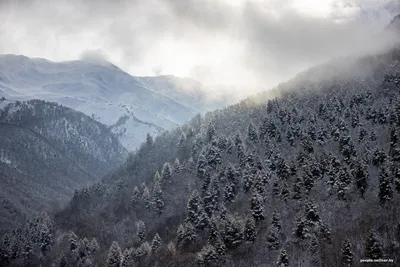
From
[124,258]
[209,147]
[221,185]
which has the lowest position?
[124,258]

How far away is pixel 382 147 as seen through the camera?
149 metres

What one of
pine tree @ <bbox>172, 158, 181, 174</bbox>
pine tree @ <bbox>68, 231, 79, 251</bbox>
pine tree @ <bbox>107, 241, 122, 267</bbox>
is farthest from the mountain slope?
pine tree @ <bbox>68, 231, 79, 251</bbox>

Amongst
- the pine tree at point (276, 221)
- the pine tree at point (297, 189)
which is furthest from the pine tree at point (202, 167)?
the pine tree at point (276, 221)

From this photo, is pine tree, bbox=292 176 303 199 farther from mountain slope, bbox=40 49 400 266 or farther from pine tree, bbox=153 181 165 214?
pine tree, bbox=153 181 165 214

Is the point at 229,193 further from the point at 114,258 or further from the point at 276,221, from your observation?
the point at 114,258

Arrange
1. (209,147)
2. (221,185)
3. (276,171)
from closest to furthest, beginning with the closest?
(276,171) < (221,185) < (209,147)

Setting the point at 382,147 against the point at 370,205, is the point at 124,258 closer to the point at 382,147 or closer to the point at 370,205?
the point at 370,205

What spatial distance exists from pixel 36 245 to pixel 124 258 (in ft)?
208

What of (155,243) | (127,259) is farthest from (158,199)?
(127,259)

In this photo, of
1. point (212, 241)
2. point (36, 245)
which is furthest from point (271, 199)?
point (36, 245)

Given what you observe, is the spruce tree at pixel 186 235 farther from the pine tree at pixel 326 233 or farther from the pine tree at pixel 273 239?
the pine tree at pixel 326 233

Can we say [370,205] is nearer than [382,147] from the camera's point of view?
Yes

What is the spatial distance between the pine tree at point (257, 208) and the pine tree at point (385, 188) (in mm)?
36484

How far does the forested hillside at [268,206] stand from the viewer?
119 meters
